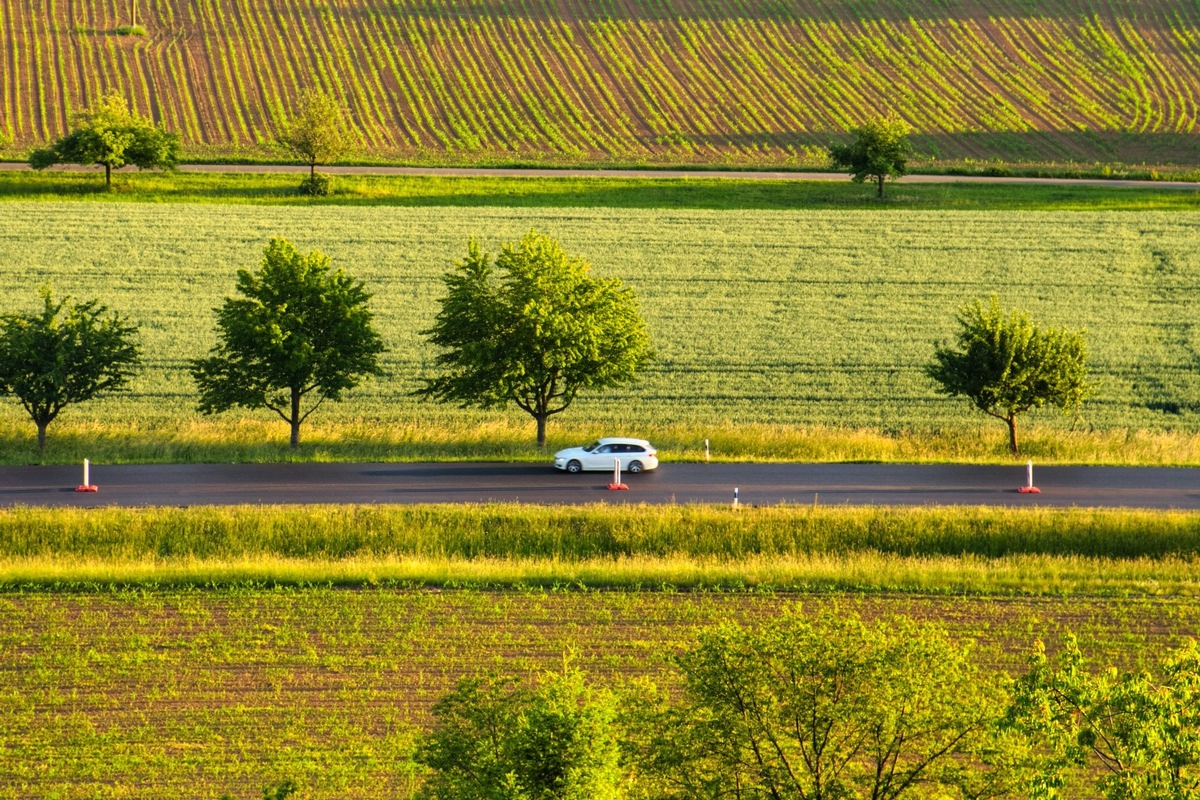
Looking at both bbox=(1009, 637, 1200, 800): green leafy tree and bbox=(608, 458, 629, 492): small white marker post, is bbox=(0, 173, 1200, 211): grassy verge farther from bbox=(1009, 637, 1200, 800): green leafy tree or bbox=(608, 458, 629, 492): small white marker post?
bbox=(1009, 637, 1200, 800): green leafy tree

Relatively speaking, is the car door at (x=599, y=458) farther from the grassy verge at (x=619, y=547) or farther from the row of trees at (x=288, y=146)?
the row of trees at (x=288, y=146)

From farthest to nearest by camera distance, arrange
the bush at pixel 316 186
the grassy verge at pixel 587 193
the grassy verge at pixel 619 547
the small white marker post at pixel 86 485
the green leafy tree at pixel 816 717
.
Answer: the bush at pixel 316 186
the grassy verge at pixel 587 193
the small white marker post at pixel 86 485
the grassy verge at pixel 619 547
the green leafy tree at pixel 816 717

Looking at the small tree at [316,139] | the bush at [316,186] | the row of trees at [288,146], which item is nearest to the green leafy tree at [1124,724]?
the row of trees at [288,146]

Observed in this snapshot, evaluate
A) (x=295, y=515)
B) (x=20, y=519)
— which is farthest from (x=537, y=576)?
(x=20, y=519)

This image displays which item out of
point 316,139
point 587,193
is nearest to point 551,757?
point 587,193

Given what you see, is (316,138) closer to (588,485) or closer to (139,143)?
(139,143)

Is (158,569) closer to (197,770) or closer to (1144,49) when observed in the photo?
(197,770)

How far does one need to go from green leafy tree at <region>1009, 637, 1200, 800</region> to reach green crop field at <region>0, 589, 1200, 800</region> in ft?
16.9

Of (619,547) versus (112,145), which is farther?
(112,145)

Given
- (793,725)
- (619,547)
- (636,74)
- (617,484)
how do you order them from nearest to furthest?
(793,725), (619,547), (617,484), (636,74)

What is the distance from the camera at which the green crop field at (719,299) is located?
39.4 meters

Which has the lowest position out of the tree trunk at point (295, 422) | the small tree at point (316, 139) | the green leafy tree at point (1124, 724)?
the green leafy tree at point (1124, 724)

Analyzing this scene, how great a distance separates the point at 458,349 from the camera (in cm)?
3853

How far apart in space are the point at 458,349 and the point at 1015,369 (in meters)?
14.9
